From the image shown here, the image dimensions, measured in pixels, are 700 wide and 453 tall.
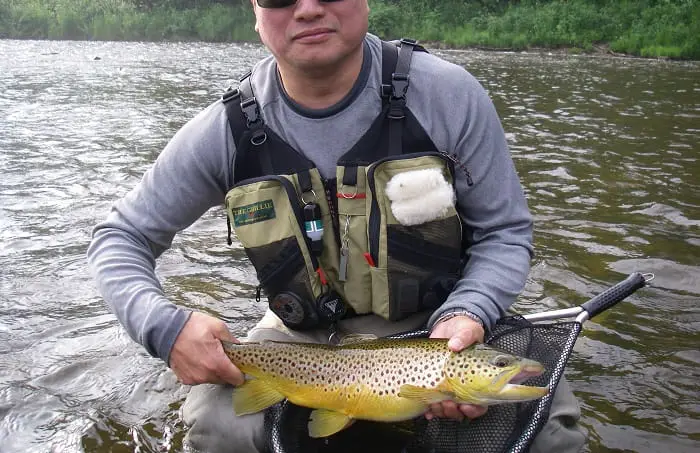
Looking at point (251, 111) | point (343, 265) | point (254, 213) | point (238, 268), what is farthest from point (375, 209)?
point (238, 268)

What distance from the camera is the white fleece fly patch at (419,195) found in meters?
2.83

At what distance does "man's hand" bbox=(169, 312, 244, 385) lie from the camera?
261 cm

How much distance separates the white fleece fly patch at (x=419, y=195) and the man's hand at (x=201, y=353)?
866 millimetres

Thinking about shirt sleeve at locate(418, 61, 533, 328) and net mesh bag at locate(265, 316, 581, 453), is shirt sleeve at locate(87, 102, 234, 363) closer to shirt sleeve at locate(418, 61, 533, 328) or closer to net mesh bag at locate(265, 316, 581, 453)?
net mesh bag at locate(265, 316, 581, 453)

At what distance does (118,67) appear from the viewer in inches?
859

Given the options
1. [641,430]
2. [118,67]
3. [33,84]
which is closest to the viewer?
[641,430]

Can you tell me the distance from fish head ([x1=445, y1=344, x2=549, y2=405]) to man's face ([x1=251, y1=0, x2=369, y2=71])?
1298 mm

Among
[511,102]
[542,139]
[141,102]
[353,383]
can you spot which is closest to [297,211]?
[353,383]

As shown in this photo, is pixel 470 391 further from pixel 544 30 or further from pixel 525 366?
pixel 544 30

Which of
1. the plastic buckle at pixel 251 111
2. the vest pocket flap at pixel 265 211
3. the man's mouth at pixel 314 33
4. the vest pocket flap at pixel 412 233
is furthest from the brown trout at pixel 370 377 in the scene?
the man's mouth at pixel 314 33

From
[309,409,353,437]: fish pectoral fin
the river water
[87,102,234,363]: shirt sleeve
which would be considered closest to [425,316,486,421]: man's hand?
[309,409,353,437]: fish pectoral fin

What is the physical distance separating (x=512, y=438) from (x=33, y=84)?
1692 centimetres

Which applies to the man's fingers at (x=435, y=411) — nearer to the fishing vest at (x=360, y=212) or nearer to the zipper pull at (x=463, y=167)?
the fishing vest at (x=360, y=212)

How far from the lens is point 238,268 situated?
548cm
